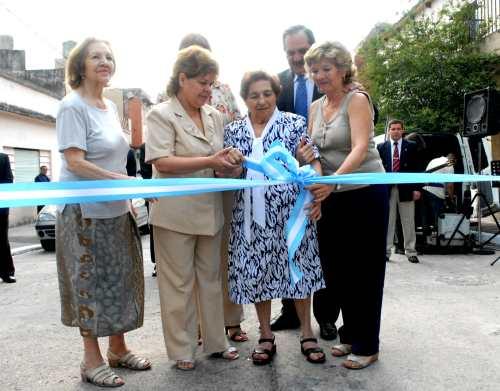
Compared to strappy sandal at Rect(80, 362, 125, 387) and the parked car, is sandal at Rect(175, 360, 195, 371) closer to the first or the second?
strappy sandal at Rect(80, 362, 125, 387)

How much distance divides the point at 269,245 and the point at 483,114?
6629mm

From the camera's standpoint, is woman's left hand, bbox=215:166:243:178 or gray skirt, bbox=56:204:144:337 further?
woman's left hand, bbox=215:166:243:178

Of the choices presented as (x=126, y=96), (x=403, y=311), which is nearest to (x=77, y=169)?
(x=403, y=311)

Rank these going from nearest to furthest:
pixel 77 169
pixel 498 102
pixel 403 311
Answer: pixel 77 169 → pixel 403 311 → pixel 498 102

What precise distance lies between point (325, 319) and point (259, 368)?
2.55ft

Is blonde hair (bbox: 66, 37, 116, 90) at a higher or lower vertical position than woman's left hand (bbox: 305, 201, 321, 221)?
higher

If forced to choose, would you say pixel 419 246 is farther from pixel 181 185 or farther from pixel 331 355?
pixel 181 185

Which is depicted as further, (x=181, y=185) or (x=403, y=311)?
(x=403, y=311)

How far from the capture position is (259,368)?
3.31 m

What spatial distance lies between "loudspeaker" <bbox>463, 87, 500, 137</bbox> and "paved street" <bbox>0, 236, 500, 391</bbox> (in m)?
3.51

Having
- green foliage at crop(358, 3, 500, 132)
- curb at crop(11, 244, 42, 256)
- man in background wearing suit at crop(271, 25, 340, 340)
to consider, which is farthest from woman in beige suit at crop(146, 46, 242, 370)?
green foliage at crop(358, 3, 500, 132)

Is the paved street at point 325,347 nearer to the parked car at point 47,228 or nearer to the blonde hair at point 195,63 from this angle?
the blonde hair at point 195,63

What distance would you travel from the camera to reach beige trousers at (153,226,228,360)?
3.27 metres

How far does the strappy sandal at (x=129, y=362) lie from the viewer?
10.9 ft
